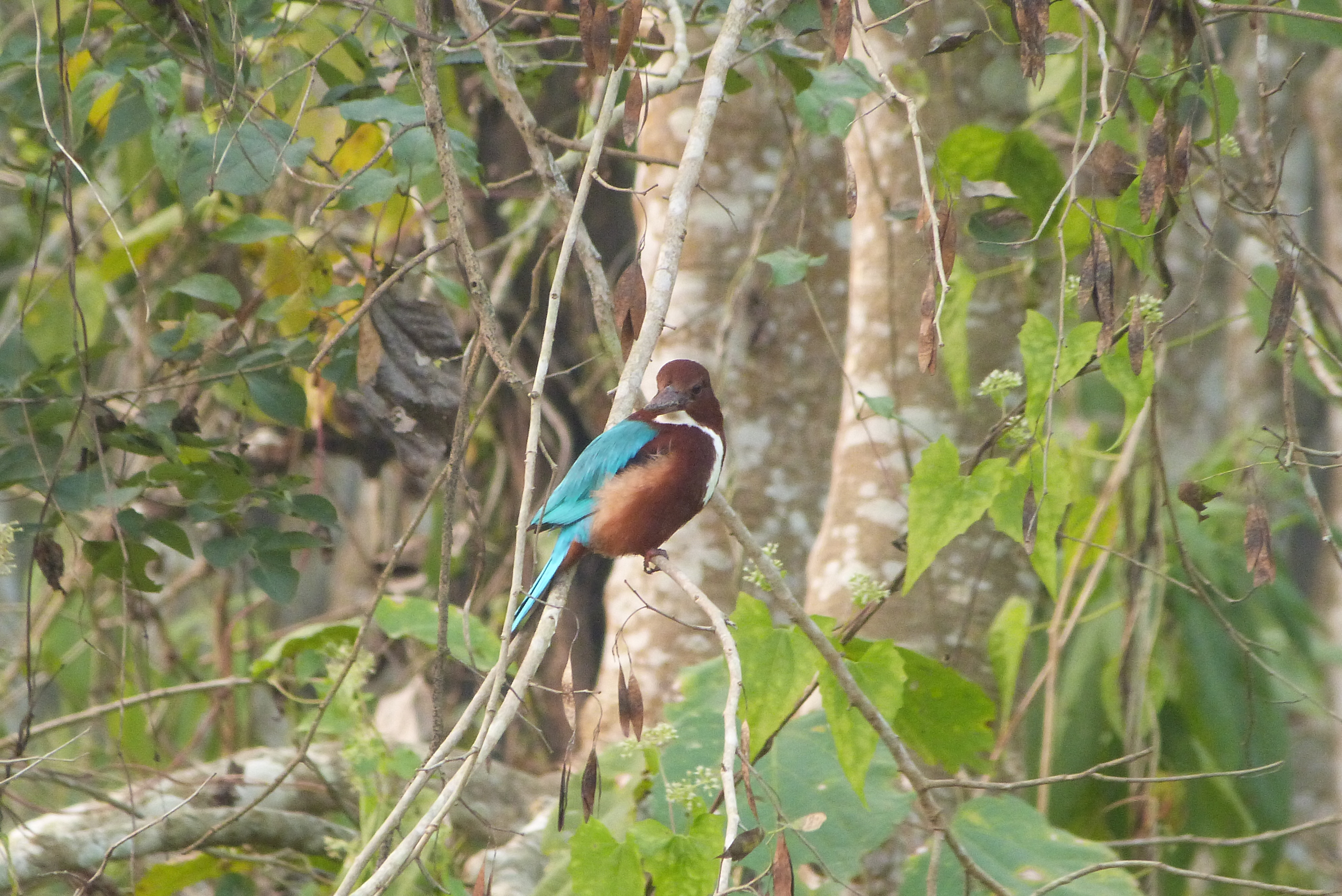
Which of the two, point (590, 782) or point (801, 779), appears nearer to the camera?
point (590, 782)

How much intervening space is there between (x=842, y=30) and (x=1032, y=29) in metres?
0.28

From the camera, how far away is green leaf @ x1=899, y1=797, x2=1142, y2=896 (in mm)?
2338

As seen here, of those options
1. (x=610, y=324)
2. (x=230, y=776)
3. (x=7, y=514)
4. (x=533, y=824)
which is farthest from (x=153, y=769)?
(x=7, y=514)

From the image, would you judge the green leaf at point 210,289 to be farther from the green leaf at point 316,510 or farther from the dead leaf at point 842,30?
the dead leaf at point 842,30

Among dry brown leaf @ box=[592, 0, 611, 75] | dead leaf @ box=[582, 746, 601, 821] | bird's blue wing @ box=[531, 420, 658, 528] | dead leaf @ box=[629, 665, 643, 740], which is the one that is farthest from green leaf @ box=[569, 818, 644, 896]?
dry brown leaf @ box=[592, 0, 611, 75]

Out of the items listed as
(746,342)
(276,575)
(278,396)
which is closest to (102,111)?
(278,396)

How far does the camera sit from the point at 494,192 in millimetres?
4172

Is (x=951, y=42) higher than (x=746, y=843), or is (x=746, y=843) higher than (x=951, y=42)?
(x=951, y=42)

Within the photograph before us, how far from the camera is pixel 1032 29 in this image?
1842mm

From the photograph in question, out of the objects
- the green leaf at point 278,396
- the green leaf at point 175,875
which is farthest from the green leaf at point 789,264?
the green leaf at point 175,875

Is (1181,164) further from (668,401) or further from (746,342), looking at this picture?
(746,342)

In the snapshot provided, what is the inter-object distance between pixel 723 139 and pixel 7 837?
2.64 m

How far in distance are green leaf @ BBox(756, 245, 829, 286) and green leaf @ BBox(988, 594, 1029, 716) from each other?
2.69 ft

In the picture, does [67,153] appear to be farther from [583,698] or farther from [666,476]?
[583,698]
